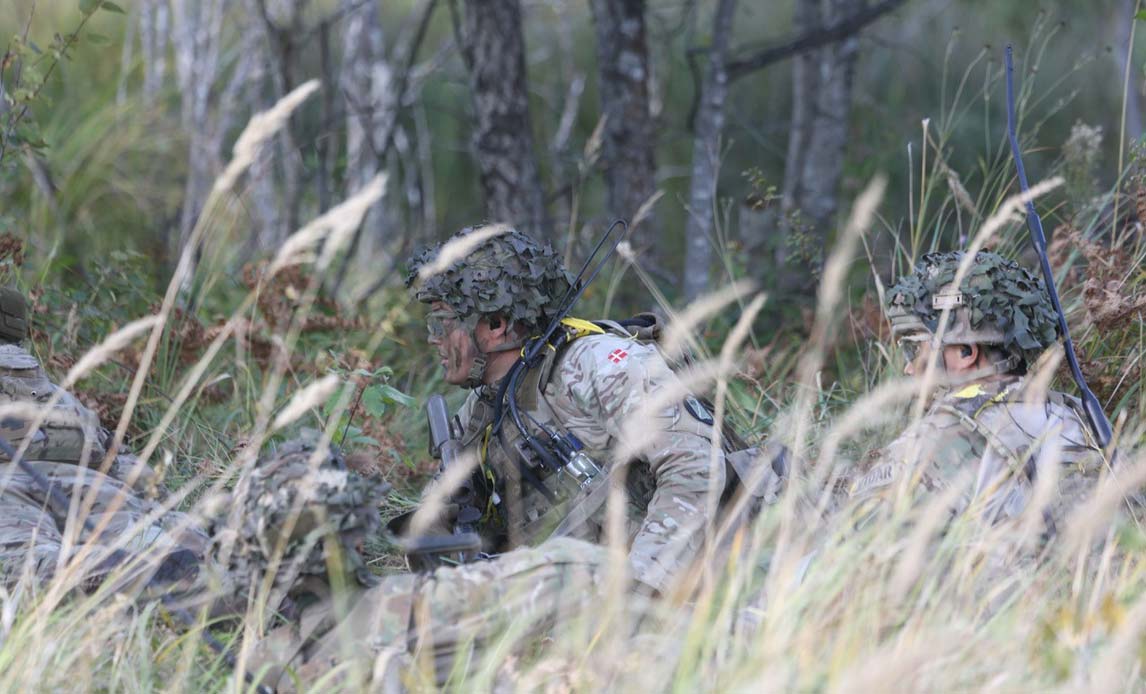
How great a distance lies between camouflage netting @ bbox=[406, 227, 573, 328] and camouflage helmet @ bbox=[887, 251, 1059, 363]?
110 centimetres

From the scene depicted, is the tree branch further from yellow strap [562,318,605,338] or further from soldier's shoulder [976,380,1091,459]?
soldier's shoulder [976,380,1091,459]

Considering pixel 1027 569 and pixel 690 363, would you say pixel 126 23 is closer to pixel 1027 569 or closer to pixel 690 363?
pixel 690 363

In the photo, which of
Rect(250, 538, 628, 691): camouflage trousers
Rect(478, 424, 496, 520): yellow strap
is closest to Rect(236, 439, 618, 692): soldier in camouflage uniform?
Rect(250, 538, 628, 691): camouflage trousers

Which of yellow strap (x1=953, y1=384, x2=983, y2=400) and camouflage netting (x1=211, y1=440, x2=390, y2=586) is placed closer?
camouflage netting (x1=211, y1=440, x2=390, y2=586)

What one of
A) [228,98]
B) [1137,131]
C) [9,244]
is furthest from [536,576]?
[1137,131]

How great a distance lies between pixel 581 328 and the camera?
12.7 ft

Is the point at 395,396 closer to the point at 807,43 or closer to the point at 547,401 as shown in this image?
the point at 547,401

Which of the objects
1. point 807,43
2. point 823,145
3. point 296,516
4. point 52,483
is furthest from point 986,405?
point 823,145

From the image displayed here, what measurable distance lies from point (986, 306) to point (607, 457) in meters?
1.18

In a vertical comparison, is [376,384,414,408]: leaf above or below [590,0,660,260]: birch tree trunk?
below

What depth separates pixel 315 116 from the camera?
33.3 feet

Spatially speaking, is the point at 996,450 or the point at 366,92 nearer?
the point at 996,450

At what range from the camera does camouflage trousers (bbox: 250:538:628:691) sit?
2.73m

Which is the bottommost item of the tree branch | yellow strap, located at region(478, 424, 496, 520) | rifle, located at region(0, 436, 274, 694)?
yellow strap, located at region(478, 424, 496, 520)
